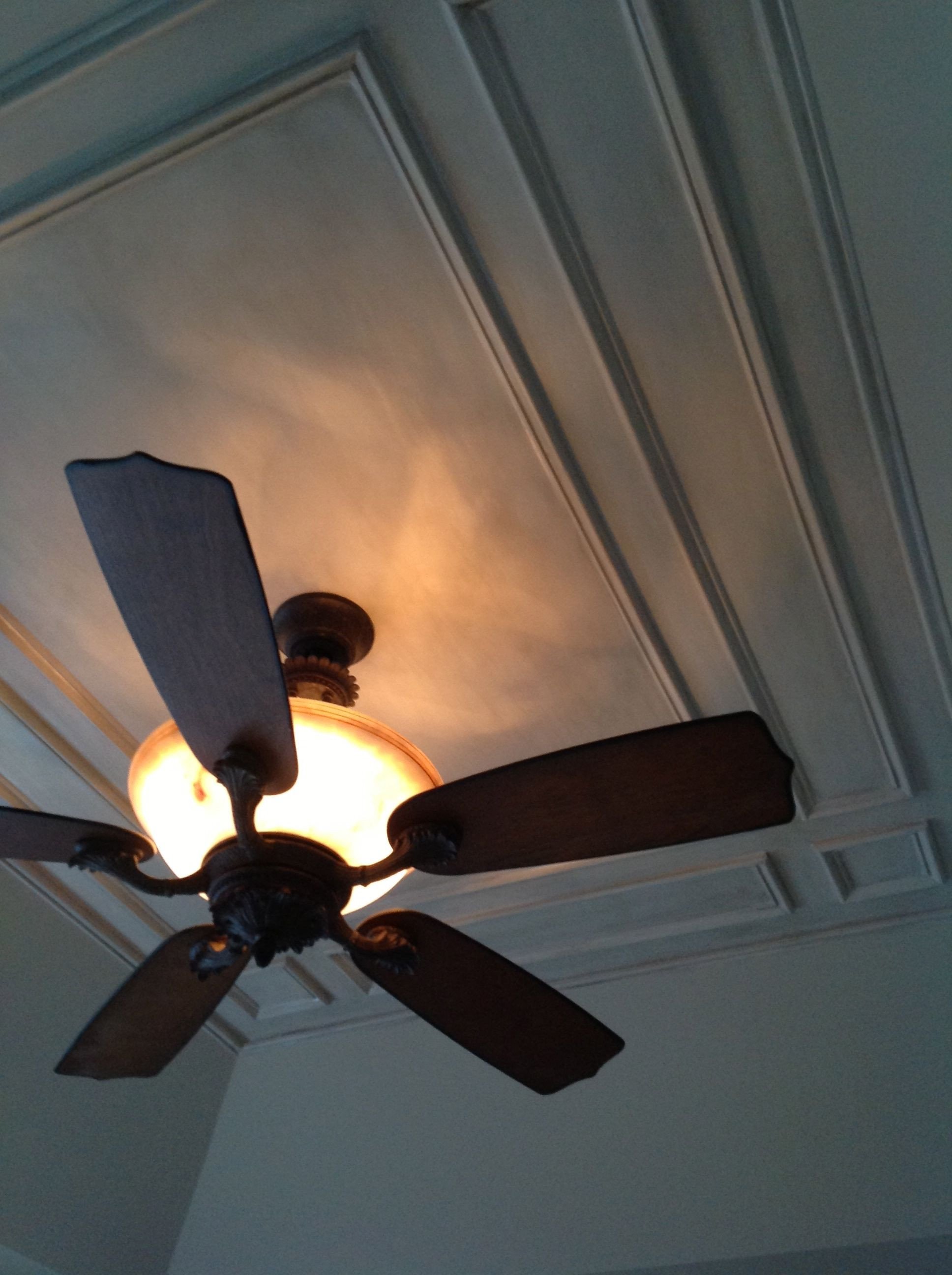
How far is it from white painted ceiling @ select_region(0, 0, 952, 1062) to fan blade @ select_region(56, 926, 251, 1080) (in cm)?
66

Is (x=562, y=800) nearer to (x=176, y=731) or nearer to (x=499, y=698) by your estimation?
(x=176, y=731)

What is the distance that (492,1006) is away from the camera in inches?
50.1

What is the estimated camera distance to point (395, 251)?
1.28 meters

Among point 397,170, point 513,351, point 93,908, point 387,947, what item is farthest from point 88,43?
point 93,908

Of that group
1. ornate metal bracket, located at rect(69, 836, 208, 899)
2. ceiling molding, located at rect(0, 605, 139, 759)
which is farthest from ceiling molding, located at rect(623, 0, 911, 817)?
ceiling molding, located at rect(0, 605, 139, 759)

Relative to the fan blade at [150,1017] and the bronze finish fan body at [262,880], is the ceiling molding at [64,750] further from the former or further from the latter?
the bronze finish fan body at [262,880]

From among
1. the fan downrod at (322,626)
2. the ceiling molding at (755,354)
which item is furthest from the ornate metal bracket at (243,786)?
the ceiling molding at (755,354)

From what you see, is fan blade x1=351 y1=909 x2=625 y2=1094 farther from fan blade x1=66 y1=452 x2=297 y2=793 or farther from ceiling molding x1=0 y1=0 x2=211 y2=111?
ceiling molding x1=0 y1=0 x2=211 y2=111

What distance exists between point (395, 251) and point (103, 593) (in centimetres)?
84

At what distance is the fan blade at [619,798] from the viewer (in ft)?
3.12

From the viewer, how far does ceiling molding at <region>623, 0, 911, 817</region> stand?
1.11 metres

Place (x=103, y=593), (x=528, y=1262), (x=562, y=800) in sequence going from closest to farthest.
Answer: (x=562, y=800) → (x=103, y=593) → (x=528, y=1262)

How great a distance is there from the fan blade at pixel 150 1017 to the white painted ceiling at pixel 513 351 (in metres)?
0.66

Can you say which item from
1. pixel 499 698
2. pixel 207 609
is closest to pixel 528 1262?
pixel 499 698
